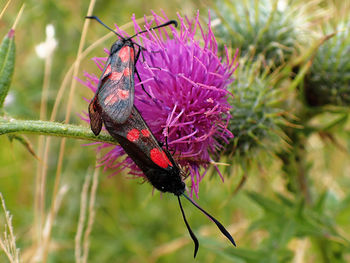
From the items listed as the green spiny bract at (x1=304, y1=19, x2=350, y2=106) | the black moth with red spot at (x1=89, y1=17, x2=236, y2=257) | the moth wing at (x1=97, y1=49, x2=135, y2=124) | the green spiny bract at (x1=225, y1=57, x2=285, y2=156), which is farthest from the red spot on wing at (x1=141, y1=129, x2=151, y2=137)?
the green spiny bract at (x1=304, y1=19, x2=350, y2=106)

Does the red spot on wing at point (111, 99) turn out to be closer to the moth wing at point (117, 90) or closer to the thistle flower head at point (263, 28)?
the moth wing at point (117, 90)

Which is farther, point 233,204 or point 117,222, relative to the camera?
point 233,204

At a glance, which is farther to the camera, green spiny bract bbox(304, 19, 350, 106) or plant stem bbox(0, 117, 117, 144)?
green spiny bract bbox(304, 19, 350, 106)

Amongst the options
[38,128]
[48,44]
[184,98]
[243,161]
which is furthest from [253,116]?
[48,44]

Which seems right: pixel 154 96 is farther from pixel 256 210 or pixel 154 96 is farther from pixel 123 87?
pixel 256 210

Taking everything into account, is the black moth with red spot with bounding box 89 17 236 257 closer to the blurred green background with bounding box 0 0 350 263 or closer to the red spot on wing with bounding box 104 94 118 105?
the red spot on wing with bounding box 104 94 118 105

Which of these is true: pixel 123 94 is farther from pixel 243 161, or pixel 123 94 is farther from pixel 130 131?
pixel 243 161

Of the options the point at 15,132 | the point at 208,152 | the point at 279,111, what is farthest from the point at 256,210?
the point at 15,132
